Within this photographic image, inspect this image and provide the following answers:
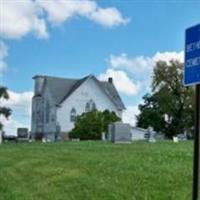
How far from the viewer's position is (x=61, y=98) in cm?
9056

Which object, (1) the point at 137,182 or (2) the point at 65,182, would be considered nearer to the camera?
(1) the point at 137,182

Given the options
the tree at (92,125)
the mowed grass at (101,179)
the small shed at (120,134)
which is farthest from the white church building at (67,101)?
the mowed grass at (101,179)

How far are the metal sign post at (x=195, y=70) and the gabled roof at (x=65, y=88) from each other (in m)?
82.2

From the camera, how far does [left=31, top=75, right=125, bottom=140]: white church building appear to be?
89938 mm

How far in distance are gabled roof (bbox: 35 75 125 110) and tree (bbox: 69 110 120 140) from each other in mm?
15617

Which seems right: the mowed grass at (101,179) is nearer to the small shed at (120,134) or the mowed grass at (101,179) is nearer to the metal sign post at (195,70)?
the metal sign post at (195,70)

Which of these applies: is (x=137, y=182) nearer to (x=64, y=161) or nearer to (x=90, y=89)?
(x=64, y=161)

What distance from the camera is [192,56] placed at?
24.7ft

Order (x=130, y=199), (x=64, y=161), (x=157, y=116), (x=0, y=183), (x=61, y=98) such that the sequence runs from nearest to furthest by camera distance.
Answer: (x=130, y=199)
(x=0, y=183)
(x=64, y=161)
(x=61, y=98)
(x=157, y=116)

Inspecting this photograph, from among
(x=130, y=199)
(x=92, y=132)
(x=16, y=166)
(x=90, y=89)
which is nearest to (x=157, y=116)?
(x=90, y=89)

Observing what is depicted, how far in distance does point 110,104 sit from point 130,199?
81716 millimetres

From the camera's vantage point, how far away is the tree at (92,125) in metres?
71.2

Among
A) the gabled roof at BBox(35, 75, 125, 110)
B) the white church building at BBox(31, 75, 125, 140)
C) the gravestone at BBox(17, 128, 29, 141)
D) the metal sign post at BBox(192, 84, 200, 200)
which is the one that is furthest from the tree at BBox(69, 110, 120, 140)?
the metal sign post at BBox(192, 84, 200, 200)


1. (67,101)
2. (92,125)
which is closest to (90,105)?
(67,101)
